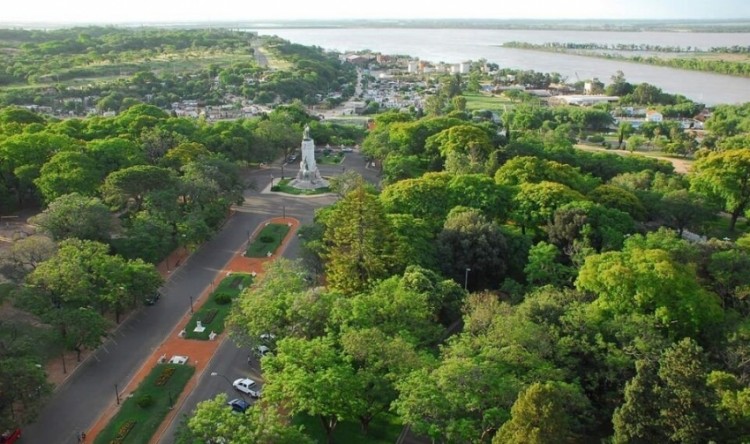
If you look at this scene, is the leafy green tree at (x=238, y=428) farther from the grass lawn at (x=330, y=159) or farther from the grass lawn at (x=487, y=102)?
the grass lawn at (x=487, y=102)

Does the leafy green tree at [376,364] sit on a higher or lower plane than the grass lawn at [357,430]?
higher

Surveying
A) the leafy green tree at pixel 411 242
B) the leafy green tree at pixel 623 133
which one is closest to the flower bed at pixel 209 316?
the leafy green tree at pixel 411 242

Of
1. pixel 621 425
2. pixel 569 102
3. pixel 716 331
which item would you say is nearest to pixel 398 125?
pixel 716 331

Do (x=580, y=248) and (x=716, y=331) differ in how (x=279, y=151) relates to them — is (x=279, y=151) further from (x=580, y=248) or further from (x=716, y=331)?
(x=716, y=331)

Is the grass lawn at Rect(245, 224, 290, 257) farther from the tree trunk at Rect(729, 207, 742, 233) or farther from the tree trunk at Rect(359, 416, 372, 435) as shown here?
the tree trunk at Rect(729, 207, 742, 233)

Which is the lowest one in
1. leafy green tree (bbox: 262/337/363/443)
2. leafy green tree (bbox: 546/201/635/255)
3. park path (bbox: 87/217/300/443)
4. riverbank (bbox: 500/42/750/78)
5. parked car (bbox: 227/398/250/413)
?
park path (bbox: 87/217/300/443)

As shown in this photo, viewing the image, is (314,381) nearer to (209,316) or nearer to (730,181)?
(209,316)

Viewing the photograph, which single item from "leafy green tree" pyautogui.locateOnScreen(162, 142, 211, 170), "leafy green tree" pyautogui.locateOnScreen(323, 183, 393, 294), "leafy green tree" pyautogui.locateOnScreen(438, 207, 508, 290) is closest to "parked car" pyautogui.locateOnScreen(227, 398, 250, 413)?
"leafy green tree" pyautogui.locateOnScreen(323, 183, 393, 294)
